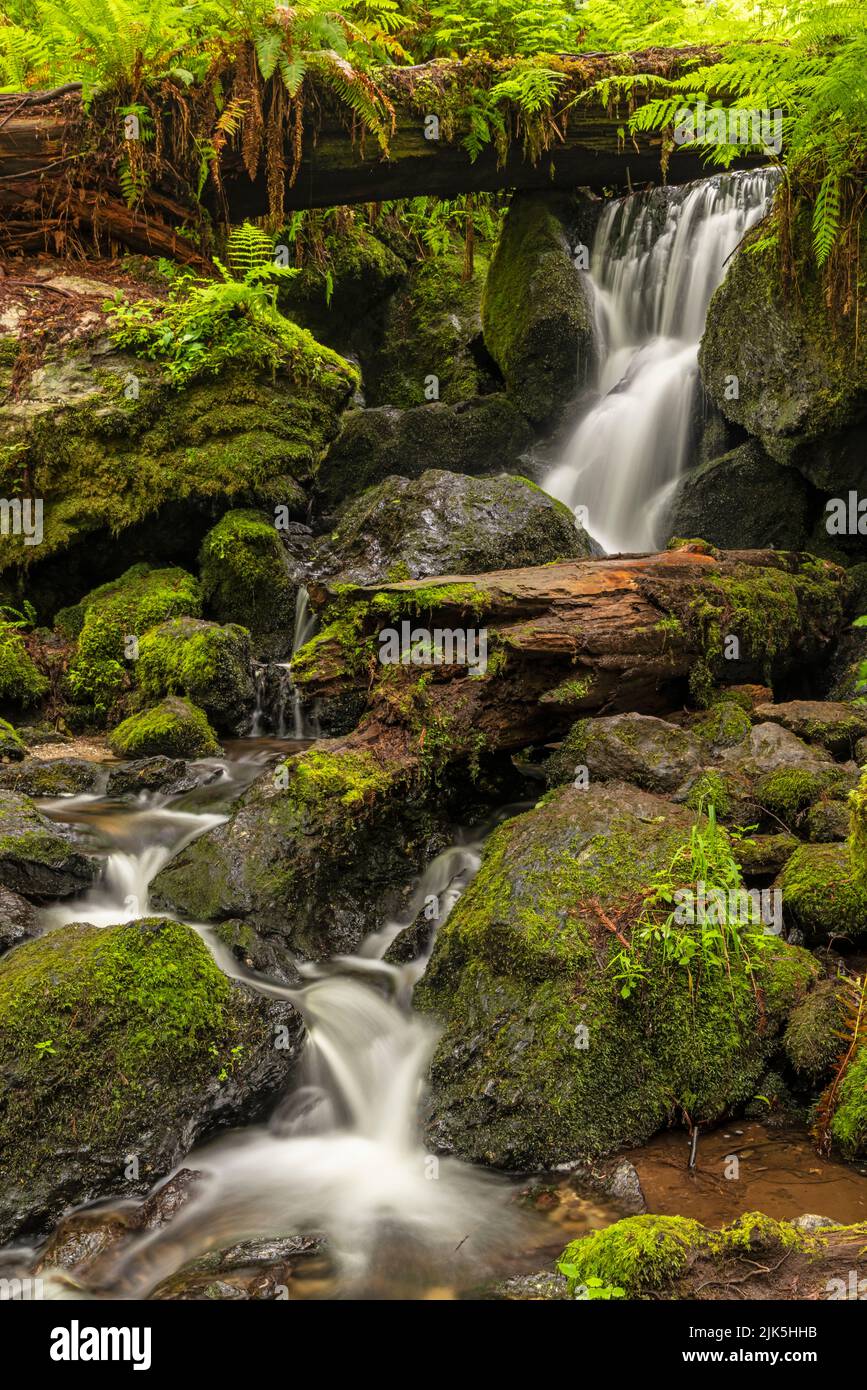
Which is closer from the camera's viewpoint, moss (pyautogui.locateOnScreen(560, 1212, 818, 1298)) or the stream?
moss (pyautogui.locateOnScreen(560, 1212, 818, 1298))

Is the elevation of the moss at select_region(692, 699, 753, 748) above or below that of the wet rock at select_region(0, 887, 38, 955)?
above

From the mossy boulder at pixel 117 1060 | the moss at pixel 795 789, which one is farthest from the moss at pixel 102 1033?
the moss at pixel 795 789

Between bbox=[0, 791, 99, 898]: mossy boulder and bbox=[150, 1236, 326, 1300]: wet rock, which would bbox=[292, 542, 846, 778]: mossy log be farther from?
bbox=[150, 1236, 326, 1300]: wet rock

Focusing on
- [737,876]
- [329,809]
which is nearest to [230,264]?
[329,809]

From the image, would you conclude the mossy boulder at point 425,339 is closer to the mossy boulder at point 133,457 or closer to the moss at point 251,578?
the mossy boulder at point 133,457

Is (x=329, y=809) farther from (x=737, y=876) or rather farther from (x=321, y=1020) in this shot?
(x=737, y=876)

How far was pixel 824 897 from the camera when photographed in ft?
13.2

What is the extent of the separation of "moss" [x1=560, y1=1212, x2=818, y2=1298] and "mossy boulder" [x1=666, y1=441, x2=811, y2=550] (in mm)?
7114

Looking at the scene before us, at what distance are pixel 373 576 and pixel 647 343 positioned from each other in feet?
18.1

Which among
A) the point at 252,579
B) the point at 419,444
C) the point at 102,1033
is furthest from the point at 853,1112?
the point at 419,444

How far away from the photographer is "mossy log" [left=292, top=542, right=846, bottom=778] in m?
5.60

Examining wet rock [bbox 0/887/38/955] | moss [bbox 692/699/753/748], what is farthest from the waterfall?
wet rock [bbox 0/887/38/955]

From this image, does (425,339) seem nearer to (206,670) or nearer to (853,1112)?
(206,670)
